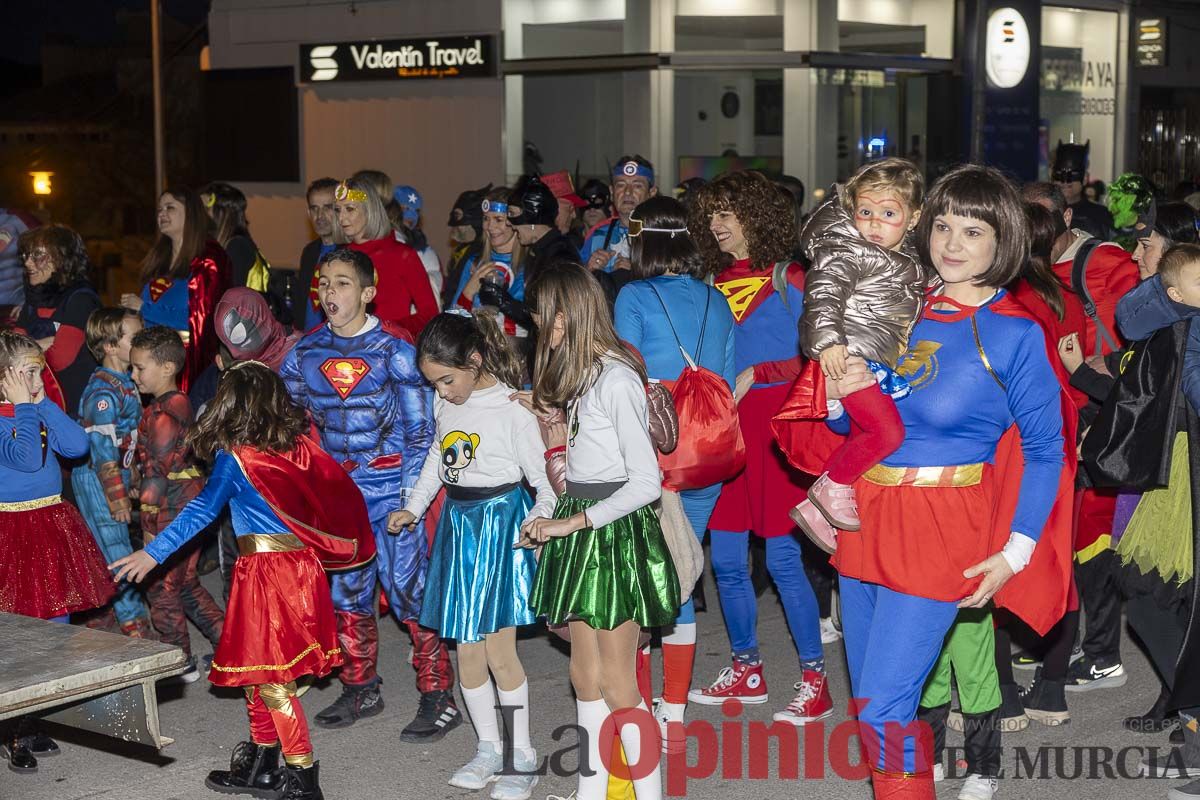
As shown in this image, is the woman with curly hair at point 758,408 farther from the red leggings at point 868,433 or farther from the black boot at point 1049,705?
the red leggings at point 868,433

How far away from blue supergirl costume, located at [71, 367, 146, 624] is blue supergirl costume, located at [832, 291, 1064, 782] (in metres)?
3.72

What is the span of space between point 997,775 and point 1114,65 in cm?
1896

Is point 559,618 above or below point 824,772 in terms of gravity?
above

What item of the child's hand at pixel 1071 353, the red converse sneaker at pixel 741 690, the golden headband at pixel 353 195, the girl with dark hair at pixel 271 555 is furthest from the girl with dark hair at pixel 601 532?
the golden headband at pixel 353 195

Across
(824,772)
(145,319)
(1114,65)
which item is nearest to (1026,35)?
(1114,65)

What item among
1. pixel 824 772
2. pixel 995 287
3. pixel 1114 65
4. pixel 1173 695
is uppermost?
pixel 1114 65

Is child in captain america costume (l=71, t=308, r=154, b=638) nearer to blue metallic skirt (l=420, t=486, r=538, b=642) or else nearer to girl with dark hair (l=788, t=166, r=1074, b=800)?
blue metallic skirt (l=420, t=486, r=538, b=642)

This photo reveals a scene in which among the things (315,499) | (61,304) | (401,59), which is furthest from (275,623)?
(401,59)

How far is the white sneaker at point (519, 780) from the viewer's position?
4875 mm

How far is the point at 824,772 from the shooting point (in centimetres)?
512

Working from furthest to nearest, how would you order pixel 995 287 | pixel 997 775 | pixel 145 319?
pixel 145 319 < pixel 997 775 < pixel 995 287

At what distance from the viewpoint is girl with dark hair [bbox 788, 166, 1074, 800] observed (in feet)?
11.8

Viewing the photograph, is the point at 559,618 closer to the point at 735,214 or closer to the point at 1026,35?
the point at 735,214

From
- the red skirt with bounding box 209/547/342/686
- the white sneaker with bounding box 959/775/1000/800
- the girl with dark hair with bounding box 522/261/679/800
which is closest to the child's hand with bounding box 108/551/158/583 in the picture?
the red skirt with bounding box 209/547/342/686
